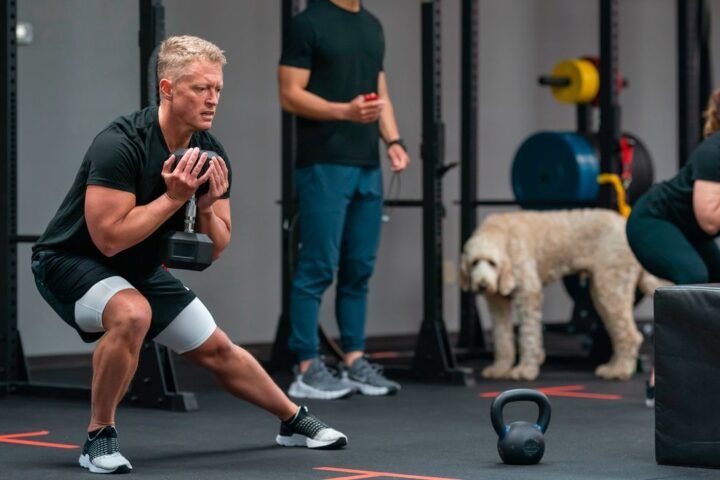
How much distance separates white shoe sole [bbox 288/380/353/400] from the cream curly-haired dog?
895 mm

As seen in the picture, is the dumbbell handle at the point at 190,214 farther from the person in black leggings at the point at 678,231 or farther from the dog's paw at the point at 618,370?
the dog's paw at the point at 618,370

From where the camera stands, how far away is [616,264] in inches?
221

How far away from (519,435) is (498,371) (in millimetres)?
2281

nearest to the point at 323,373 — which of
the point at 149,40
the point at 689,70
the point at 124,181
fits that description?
the point at 149,40

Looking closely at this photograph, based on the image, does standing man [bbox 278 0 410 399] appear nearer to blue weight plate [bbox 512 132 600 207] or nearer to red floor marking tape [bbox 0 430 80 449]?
red floor marking tape [bbox 0 430 80 449]

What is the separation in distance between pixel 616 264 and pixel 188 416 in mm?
2055

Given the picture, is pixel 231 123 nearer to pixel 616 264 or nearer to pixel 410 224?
pixel 410 224

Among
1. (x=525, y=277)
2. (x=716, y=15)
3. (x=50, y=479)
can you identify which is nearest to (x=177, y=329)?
(x=50, y=479)

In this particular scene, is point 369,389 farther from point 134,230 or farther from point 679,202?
point 134,230

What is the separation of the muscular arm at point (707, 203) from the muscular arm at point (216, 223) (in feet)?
4.99

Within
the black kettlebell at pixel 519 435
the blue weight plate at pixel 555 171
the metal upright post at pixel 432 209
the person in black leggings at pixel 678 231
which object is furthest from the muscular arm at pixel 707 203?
the blue weight plate at pixel 555 171

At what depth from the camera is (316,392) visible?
4.79m

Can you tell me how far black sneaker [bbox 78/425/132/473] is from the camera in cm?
317

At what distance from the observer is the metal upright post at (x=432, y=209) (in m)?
5.47
